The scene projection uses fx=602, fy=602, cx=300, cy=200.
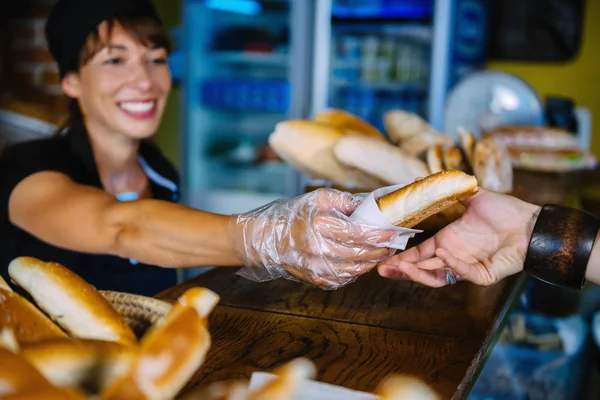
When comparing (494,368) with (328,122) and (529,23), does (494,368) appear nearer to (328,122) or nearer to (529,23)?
(328,122)

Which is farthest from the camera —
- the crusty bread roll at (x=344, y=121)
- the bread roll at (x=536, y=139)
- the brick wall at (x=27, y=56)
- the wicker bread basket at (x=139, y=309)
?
the brick wall at (x=27, y=56)

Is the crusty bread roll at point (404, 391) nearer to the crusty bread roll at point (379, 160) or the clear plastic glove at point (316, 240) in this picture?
the clear plastic glove at point (316, 240)

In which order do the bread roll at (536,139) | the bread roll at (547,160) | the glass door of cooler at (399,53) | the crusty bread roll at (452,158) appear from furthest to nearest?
the glass door of cooler at (399,53) → the bread roll at (536,139) → the bread roll at (547,160) → the crusty bread roll at (452,158)

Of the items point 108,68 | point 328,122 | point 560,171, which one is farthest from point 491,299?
point 560,171

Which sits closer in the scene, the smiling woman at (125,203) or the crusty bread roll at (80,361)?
the crusty bread roll at (80,361)

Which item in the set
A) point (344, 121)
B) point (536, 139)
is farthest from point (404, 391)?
point (536, 139)

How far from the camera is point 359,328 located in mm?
976

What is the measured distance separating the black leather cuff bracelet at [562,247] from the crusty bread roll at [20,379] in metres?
Answer: 0.86

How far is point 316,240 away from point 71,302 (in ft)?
→ 1.25

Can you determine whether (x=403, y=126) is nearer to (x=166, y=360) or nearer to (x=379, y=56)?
(x=166, y=360)

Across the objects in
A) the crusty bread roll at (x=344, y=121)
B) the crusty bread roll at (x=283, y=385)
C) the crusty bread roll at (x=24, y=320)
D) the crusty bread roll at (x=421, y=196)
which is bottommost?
the crusty bread roll at (x=283, y=385)

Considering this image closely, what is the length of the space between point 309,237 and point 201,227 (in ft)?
0.79

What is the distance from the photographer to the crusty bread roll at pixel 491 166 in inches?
61.7

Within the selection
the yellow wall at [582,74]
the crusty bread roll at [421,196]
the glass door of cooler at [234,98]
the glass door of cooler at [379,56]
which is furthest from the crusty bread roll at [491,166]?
the yellow wall at [582,74]
